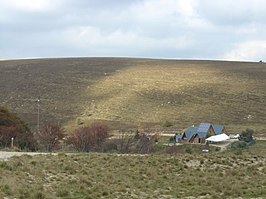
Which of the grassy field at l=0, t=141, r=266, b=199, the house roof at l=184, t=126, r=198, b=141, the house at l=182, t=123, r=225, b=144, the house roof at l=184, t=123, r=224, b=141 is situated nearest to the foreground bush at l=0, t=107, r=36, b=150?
the grassy field at l=0, t=141, r=266, b=199

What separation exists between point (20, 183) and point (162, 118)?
62.1 meters

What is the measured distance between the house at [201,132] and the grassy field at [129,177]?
40237 mm

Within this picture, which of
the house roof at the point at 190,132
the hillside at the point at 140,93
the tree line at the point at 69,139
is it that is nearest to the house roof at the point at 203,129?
the house roof at the point at 190,132

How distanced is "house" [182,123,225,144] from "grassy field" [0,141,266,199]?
40.2 m

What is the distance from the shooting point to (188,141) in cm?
6731

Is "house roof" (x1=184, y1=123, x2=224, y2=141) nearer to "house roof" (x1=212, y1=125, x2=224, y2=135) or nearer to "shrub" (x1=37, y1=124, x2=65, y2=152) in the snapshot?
"house roof" (x1=212, y1=125, x2=224, y2=135)

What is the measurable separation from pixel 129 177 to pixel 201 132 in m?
48.9

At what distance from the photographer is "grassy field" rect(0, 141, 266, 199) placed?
17.5 m

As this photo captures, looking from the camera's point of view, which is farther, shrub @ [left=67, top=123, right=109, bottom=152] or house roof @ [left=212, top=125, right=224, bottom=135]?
house roof @ [left=212, top=125, right=224, bottom=135]

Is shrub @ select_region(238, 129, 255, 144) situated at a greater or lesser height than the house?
greater

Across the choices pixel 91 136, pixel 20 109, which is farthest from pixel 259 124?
pixel 20 109

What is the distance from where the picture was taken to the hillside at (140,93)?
259ft

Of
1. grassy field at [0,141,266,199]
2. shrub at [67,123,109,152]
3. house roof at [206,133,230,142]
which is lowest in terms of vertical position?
house roof at [206,133,230,142]

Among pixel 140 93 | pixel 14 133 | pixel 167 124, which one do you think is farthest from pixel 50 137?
pixel 140 93
